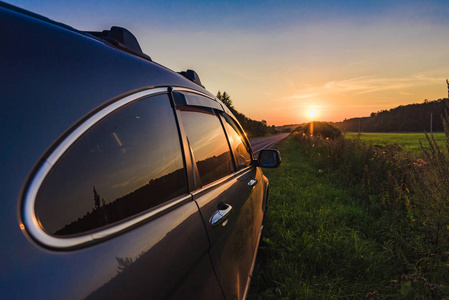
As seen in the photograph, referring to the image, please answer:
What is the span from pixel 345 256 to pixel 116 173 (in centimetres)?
309

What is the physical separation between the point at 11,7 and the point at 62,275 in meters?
0.84

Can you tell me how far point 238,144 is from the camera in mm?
2504

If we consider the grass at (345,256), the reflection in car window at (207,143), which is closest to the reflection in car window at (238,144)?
the reflection in car window at (207,143)

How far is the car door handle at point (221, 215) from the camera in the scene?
1.24 meters

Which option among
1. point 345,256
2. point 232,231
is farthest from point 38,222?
point 345,256

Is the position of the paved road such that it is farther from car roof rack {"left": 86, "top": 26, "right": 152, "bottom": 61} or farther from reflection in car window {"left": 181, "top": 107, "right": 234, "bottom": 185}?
car roof rack {"left": 86, "top": 26, "right": 152, "bottom": 61}

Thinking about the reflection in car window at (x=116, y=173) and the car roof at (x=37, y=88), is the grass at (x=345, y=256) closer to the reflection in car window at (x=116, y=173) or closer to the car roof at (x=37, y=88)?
the reflection in car window at (x=116, y=173)

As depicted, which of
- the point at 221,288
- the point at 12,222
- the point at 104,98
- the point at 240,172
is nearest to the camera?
the point at 12,222

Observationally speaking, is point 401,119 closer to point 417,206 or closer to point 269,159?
point 417,206

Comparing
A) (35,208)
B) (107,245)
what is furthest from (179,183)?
(35,208)

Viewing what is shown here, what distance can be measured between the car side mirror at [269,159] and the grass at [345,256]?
110 centimetres

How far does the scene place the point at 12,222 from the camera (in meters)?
0.54

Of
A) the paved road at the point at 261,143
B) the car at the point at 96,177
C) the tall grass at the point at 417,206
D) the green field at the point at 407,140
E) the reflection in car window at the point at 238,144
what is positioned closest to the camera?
the car at the point at 96,177

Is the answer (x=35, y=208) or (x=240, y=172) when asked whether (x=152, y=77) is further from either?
(x=240, y=172)
